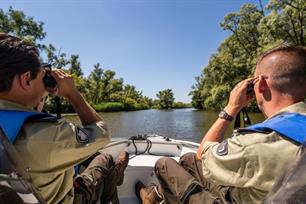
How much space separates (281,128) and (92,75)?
52504mm

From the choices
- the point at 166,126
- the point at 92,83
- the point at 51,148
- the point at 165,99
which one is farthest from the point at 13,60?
the point at 165,99

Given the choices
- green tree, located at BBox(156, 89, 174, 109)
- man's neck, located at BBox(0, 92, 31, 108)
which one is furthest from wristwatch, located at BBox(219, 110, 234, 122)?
green tree, located at BBox(156, 89, 174, 109)

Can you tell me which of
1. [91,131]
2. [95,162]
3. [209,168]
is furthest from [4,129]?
[95,162]

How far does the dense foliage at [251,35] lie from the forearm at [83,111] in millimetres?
16133

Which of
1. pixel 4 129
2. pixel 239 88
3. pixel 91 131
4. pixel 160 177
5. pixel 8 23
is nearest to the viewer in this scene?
pixel 4 129

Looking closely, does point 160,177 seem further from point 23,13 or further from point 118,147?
point 23,13

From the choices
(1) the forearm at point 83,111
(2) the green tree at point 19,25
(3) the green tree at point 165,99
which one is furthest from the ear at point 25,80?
(3) the green tree at point 165,99

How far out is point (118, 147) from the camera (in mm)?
3805

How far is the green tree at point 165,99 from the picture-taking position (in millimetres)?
77625

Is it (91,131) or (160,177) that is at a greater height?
(91,131)

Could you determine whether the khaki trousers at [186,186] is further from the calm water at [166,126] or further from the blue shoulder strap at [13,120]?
the calm water at [166,126]

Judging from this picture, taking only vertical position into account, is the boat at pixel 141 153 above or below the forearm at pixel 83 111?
below

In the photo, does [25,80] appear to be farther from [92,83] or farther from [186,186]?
[92,83]

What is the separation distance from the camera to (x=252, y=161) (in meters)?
1.10
